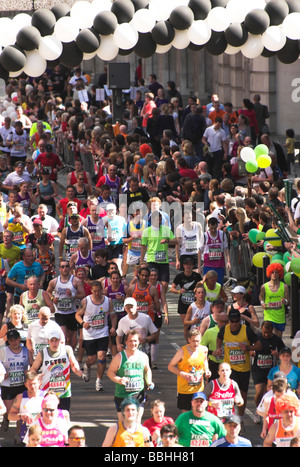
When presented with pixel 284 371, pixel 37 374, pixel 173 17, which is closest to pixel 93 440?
pixel 37 374

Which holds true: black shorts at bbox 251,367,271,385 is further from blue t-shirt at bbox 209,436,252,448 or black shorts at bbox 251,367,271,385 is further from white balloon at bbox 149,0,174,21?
white balloon at bbox 149,0,174,21

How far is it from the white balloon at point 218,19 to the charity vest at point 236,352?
371 centimetres

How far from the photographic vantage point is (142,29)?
45.0 ft

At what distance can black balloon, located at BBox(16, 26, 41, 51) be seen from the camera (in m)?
13.3

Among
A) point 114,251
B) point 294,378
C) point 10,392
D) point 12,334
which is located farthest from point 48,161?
point 294,378

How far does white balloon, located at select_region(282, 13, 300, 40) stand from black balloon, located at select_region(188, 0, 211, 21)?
944 mm

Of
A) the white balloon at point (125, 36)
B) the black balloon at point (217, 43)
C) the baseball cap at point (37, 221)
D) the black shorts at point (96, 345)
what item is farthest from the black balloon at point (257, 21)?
the baseball cap at point (37, 221)

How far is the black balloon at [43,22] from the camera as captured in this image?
1348 centimetres

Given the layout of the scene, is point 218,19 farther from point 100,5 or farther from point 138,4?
point 100,5

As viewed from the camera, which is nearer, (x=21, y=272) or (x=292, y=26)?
(x=292, y=26)

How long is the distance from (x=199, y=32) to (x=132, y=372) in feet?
14.0

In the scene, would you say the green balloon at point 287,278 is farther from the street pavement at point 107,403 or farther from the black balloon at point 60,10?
the black balloon at point 60,10

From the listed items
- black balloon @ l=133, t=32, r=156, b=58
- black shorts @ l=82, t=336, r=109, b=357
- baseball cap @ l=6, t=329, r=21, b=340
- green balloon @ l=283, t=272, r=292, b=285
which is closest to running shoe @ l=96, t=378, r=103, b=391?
black shorts @ l=82, t=336, r=109, b=357

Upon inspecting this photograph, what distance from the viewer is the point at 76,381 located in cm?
1464
